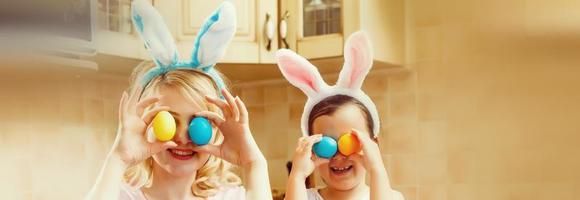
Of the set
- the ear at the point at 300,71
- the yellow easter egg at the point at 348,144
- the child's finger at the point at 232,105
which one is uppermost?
the ear at the point at 300,71

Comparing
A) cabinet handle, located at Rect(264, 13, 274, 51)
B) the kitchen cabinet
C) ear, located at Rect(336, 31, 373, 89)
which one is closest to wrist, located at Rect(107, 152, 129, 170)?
ear, located at Rect(336, 31, 373, 89)

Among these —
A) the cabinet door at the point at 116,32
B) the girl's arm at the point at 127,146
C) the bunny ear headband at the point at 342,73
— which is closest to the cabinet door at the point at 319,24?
the cabinet door at the point at 116,32

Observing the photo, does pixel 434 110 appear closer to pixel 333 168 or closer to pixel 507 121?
pixel 507 121

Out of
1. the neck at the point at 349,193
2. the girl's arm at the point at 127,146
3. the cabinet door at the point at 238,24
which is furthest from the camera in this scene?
the cabinet door at the point at 238,24

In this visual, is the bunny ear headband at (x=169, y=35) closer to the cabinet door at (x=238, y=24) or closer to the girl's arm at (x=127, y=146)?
the girl's arm at (x=127, y=146)

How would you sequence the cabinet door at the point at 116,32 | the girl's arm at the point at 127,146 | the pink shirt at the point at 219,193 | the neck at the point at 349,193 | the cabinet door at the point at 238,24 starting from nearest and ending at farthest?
the girl's arm at the point at 127,146 < the pink shirt at the point at 219,193 < the neck at the point at 349,193 < the cabinet door at the point at 116,32 < the cabinet door at the point at 238,24

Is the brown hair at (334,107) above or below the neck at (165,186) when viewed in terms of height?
above

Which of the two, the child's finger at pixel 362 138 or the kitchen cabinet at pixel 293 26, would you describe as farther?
the kitchen cabinet at pixel 293 26

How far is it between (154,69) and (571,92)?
2.46ft

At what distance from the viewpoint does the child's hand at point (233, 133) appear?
1.01 meters

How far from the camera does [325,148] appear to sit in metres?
1.10

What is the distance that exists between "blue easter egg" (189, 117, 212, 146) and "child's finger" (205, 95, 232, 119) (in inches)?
0.9

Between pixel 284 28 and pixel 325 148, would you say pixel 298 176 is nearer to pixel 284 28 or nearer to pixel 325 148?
pixel 325 148

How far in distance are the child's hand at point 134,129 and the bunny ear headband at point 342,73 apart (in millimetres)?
218
